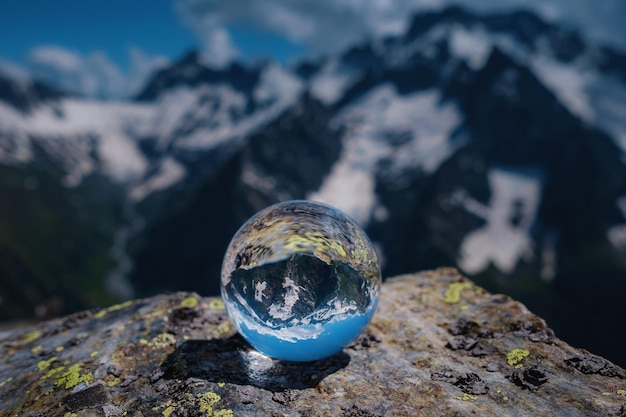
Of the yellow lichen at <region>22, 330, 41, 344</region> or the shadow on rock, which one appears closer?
the shadow on rock

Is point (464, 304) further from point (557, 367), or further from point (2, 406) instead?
point (2, 406)

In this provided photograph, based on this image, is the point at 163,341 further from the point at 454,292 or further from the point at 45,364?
the point at 454,292

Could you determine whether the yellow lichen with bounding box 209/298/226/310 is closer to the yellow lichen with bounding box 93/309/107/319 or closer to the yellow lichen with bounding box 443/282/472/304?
the yellow lichen with bounding box 93/309/107/319

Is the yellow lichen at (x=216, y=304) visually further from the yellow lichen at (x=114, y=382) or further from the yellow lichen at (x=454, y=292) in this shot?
the yellow lichen at (x=454, y=292)

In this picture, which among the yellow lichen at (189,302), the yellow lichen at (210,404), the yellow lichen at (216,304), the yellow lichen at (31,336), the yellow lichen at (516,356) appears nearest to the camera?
the yellow lichen at (210,404)

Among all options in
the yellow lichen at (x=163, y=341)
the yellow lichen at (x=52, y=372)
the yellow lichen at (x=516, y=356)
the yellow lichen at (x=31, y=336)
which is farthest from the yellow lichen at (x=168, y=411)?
the yellow lichen at (x=516, y=356)

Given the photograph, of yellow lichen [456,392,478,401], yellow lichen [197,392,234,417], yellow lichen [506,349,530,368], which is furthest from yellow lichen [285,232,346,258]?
yellow lichen [506,349,530,368]

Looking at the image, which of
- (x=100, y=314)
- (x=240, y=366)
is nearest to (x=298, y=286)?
(x=240, y=366)
